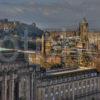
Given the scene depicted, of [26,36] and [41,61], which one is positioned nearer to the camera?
[41,61]

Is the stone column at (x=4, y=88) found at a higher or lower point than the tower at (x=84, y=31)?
lower

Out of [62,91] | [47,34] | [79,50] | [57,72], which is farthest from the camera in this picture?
[47,34]

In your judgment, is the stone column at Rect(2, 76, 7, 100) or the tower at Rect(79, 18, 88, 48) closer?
the stone column at Rect(2, 76, 7, 100)

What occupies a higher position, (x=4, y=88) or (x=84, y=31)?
(x=84, y=31)

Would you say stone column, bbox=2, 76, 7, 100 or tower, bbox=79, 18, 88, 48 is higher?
tower, bbox=79, 18, 88, 48

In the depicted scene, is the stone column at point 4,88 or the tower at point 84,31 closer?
the stone column at point 4,88

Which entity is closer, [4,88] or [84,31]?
[4,88]

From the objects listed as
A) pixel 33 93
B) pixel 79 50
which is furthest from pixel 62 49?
pixel 33 93

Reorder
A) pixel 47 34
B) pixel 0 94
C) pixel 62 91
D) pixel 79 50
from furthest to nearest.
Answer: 1. pixel 47 34
2. pixel 79 50
3. pixel 62 91
4. pixel 0 94

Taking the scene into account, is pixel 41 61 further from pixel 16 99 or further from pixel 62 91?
pixel 16 99

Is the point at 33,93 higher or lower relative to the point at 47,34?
lower
